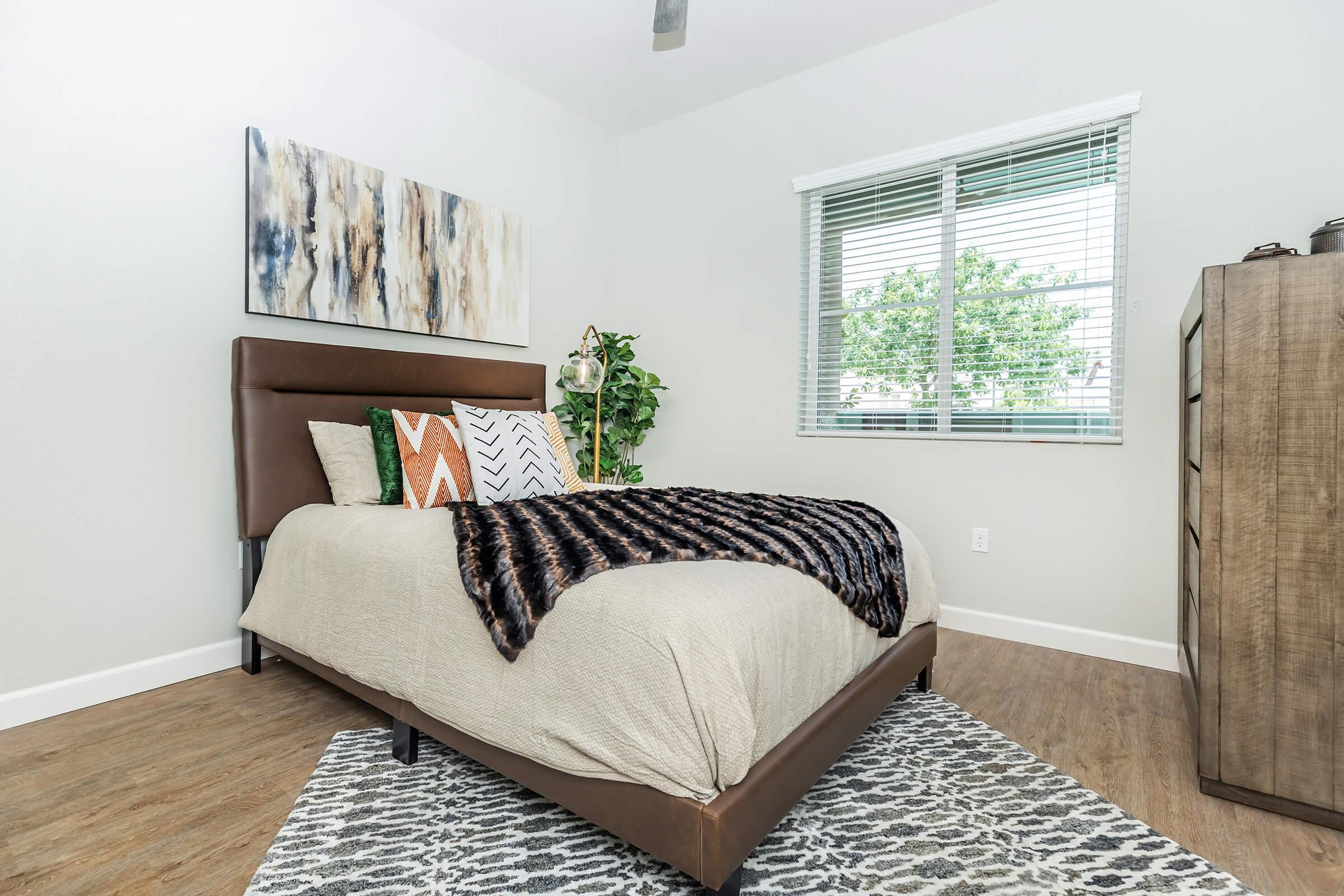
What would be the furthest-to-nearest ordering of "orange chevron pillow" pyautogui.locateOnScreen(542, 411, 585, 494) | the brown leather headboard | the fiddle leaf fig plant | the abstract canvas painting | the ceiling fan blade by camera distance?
the fiddle leaf fig plant, "orange chevron pillow" pyautogui.locateOnScreen(542, 411, 585, 494), the abstract canvas painting, the brown leather headboard, the ceiling fan blade

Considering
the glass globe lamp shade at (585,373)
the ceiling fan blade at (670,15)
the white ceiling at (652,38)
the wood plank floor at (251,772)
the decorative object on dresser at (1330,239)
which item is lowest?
the wood plank floor at (251,772)

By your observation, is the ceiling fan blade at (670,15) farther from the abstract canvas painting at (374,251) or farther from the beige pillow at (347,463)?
the beige pillow at (347,463)

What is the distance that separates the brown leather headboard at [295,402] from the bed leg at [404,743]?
1.08 metres

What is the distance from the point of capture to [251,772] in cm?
178

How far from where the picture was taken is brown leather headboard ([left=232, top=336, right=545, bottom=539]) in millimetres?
2455

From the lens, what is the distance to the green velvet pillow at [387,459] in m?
2.55

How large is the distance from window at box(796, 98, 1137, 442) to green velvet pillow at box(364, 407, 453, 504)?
2055mm

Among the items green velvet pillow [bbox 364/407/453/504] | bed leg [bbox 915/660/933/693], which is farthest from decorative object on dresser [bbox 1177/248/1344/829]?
green velvet pillow [bbox 364/407/453/504]

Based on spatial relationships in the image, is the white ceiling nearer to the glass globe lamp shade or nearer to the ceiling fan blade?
the ceiling fan blade

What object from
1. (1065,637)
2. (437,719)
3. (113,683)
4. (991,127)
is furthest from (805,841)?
(991,127)

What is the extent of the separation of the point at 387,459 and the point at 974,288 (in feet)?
8.73

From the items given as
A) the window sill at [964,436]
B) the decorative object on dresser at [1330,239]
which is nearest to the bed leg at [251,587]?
the window sill at [964,436]

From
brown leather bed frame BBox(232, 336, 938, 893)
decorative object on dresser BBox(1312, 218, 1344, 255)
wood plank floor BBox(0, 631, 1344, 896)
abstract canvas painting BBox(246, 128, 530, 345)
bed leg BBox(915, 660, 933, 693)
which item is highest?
abstract canvas painting BBox(246, 128, 530, 345)

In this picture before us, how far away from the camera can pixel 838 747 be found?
5.22ft
